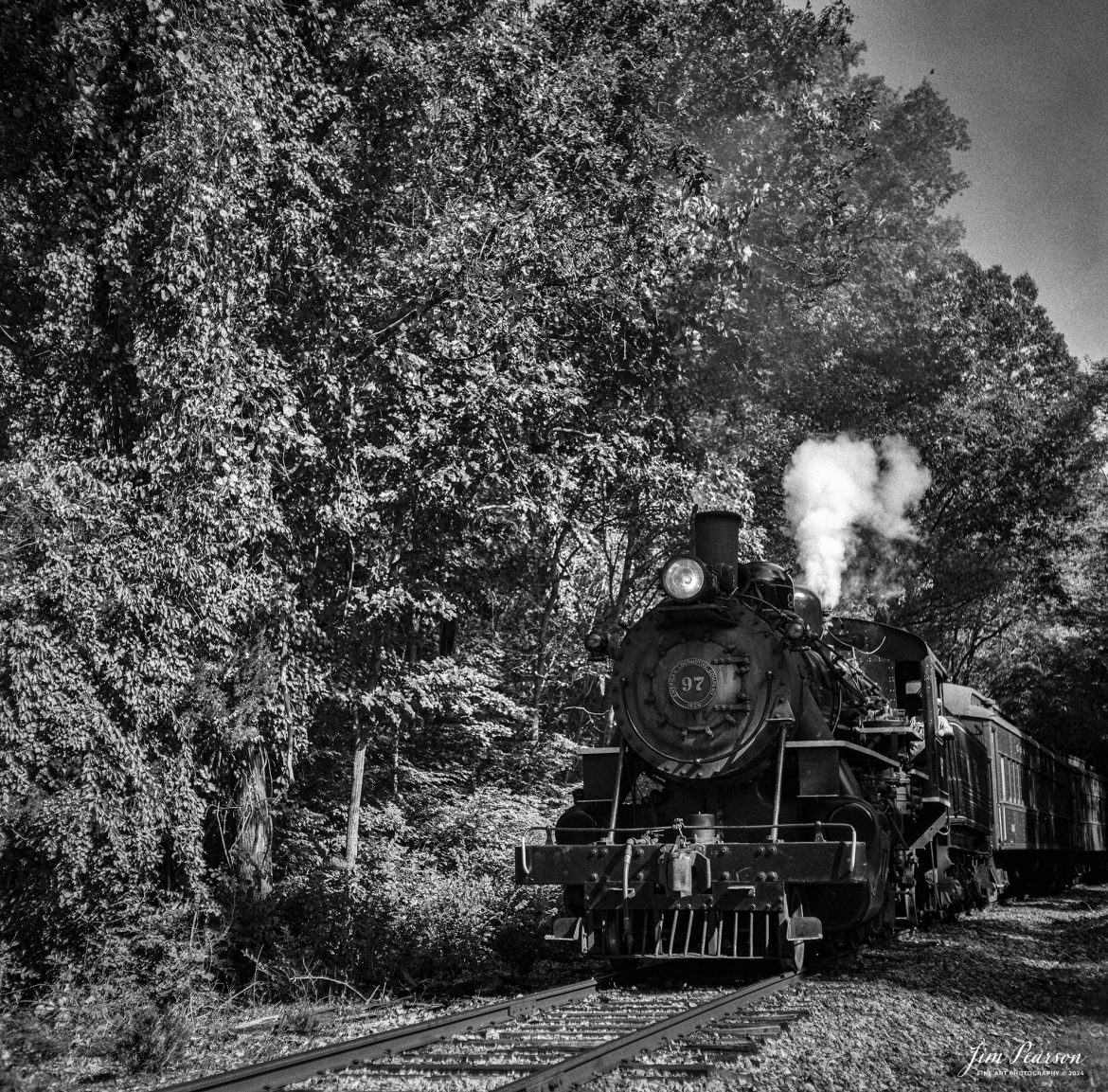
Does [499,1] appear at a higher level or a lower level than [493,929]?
higher

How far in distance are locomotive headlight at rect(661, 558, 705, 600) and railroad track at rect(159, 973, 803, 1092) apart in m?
3.22

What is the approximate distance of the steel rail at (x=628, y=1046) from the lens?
17.9ft

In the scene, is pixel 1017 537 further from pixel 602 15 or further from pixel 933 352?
pixel 602 15

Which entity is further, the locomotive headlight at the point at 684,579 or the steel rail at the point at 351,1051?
the locomotive headlight at the point at 684,579

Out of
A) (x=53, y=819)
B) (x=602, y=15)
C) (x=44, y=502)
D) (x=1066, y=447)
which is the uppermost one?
(x=602, y=15)

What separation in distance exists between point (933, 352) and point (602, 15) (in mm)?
11060

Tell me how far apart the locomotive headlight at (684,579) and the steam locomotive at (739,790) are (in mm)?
13

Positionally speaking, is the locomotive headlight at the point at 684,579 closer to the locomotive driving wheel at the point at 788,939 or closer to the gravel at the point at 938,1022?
the locomotive driving wheel at the point at 788,939

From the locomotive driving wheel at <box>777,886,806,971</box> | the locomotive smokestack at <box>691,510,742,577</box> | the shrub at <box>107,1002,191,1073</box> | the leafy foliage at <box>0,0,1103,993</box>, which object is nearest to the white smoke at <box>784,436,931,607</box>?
the leafy foliage at <box>0,0,1103,993</box>

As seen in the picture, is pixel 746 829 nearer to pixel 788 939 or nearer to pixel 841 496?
pixel 788 939

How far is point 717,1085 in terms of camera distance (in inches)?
223

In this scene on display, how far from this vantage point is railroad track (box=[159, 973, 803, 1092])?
5.75 metres

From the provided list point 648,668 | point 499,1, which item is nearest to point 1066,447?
point 499,1

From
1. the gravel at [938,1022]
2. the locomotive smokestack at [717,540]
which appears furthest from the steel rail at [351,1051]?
the locomotive smokestack at [717,540]
